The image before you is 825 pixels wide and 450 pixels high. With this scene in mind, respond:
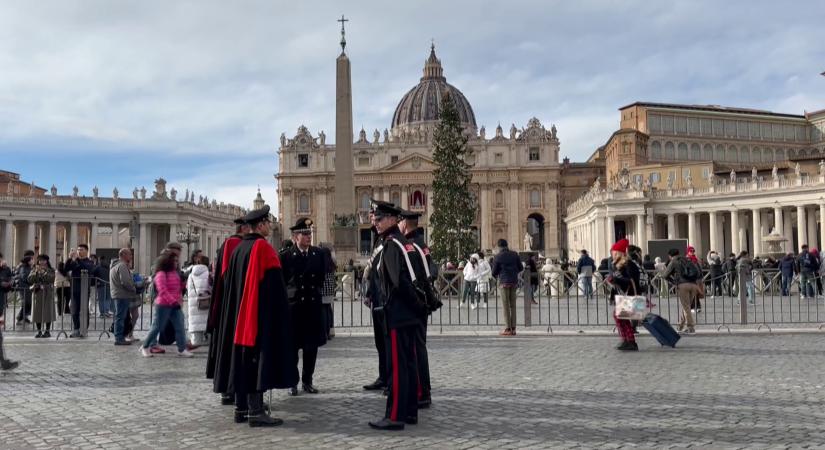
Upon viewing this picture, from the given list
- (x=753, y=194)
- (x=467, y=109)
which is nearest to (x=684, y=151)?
(x=753, y=194)

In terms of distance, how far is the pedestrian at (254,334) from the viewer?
5965mm

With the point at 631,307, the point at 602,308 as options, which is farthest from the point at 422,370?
the point at 602,308

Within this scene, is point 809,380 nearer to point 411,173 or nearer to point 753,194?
point 753,194

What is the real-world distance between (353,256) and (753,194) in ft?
104

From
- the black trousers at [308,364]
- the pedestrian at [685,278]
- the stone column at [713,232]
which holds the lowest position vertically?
the black trousers at [308,364]

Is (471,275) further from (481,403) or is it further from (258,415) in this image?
(258,415)

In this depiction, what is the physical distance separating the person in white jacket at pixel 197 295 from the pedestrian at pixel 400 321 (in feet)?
17.2

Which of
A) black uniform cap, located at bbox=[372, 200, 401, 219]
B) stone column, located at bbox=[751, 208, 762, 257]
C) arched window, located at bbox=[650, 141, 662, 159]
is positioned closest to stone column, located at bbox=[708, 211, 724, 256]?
stone column, located at bbox=[751, 208, 762, 257]

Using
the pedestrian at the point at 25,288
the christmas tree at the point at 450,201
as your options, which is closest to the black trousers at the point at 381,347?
the pedestrian at the point at 25,288

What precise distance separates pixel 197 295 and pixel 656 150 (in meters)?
72.7

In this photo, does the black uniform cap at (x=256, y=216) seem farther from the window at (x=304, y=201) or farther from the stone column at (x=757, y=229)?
the window at (x=304, y=201)

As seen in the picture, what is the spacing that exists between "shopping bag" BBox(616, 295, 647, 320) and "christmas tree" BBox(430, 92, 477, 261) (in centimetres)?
3180

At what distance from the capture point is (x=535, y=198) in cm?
9106

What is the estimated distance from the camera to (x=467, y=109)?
11450 centimetres
